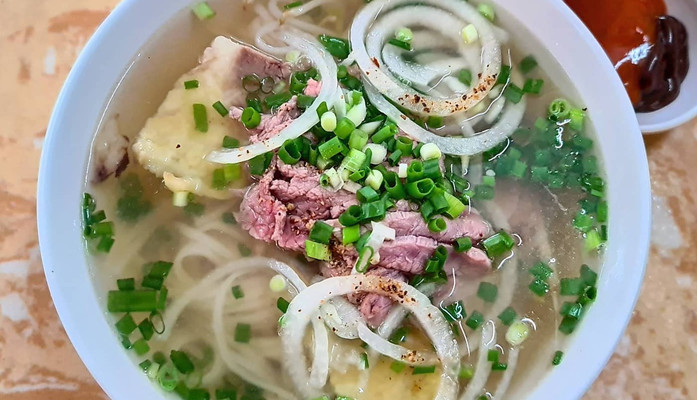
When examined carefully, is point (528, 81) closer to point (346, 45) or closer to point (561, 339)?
point (346, 45)

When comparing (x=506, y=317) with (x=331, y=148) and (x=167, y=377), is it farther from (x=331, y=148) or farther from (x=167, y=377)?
(x=167, y=377)

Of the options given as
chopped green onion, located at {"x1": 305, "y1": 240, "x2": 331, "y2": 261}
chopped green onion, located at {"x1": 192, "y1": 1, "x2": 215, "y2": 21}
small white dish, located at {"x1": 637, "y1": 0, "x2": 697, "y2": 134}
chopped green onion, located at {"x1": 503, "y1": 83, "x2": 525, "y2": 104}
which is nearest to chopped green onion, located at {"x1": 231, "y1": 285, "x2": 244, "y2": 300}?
chopped green onion, located at {"x1": 305, "y1": 240, "x2": 331, "y2": 261}

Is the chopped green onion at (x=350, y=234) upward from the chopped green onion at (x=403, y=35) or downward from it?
downward

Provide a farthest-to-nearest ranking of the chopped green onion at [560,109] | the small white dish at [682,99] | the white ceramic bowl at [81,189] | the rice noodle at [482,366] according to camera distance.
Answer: the small white dish at [682,99]
the chopped green onion at [560,109]
the rice noodle at [482,366]
the white ceramic bowl at [81,189]

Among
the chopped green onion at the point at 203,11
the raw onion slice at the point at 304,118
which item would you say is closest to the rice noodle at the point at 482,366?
the raw onion slice at the point at 304,118

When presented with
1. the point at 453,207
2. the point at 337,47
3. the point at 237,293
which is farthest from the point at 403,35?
the point at 237,293

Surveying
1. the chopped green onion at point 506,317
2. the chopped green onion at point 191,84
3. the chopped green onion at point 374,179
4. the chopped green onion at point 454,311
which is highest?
the chopped green onion at point 191,84

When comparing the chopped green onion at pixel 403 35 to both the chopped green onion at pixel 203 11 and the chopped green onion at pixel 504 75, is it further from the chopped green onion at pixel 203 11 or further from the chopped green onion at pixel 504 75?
the chopped green onion at pixel 203 11

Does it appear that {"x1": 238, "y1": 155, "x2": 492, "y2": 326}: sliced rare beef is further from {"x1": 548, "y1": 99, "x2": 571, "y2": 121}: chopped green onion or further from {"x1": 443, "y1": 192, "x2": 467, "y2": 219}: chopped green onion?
{"x1": 548, "y1": 99, "x2": 571, "y2": 121}: chopped green onion
